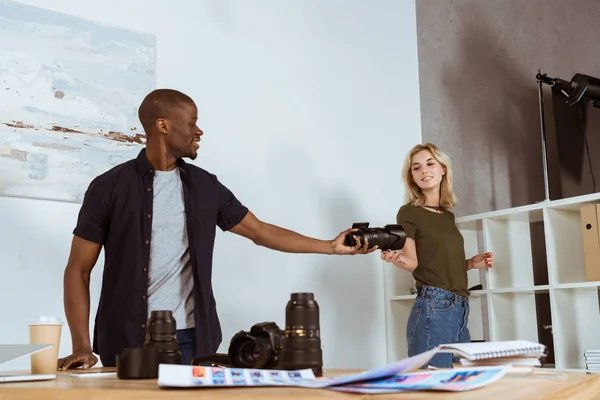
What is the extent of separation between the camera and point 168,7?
2941 millimetres

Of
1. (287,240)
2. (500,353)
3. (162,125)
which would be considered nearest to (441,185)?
(287,240)

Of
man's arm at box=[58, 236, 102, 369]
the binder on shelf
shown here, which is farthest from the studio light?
man's arm at box=[58, 236, 102, 369]

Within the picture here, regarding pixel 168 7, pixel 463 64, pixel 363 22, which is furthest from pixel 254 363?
pixel 463 64

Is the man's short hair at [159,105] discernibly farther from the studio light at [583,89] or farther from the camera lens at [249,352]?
the studio light at [583,89]

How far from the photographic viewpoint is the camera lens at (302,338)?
1.00m

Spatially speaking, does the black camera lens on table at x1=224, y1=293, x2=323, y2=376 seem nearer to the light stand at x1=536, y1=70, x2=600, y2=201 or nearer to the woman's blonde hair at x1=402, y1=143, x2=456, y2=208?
the woman's blonde hair at x1=402, y1=143, x2=456, y2=208

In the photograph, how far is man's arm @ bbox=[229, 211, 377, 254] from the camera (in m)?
2.24

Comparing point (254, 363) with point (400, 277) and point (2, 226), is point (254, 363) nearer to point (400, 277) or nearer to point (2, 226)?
point (2, 226)

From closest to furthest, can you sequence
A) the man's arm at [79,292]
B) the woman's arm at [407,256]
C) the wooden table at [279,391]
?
the wooden table at [279,391] < the man's arm at [79,292] < the woman's arm at [407,256]

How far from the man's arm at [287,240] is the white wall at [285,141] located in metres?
0.69

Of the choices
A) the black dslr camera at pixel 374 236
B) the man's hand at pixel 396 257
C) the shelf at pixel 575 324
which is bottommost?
the shelf at pixel 575 324

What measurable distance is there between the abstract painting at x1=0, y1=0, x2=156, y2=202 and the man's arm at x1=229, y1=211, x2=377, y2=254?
70cm

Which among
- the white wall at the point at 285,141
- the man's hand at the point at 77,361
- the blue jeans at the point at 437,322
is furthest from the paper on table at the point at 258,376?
the blue jeans at the point at 437,322

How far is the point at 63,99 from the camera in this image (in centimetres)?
258
